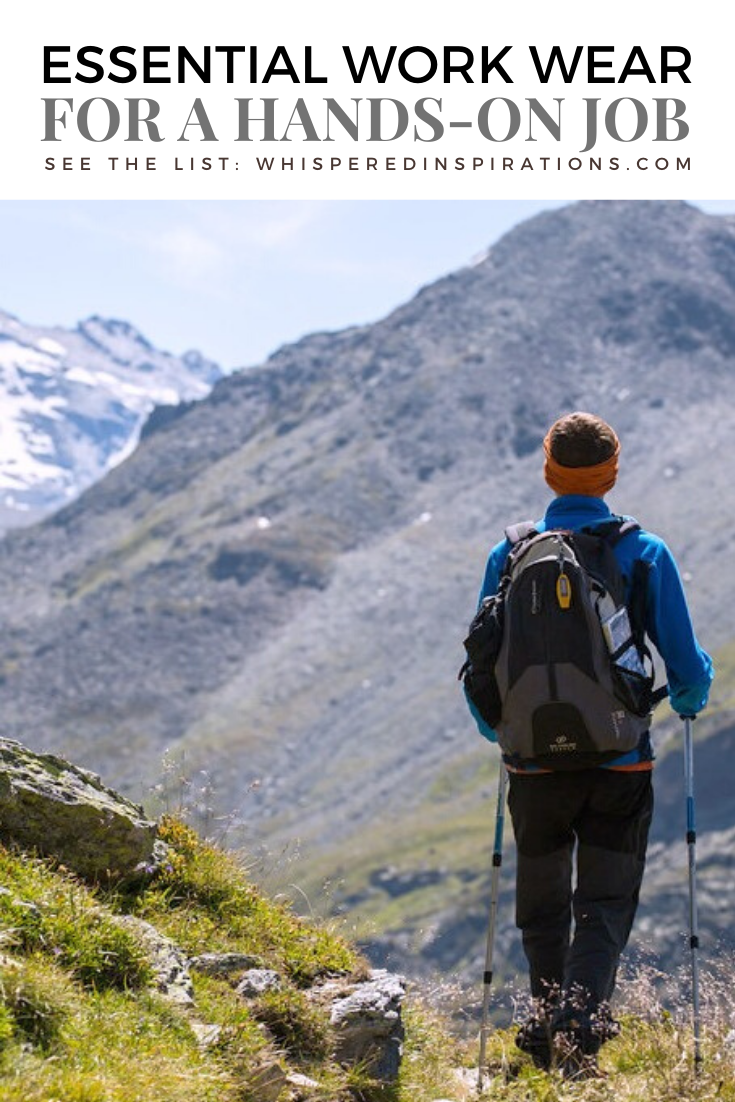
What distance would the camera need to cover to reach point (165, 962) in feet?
23.2

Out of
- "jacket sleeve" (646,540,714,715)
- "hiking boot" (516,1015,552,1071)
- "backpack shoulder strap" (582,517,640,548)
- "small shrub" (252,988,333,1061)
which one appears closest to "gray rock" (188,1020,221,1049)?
"small shrub" (252,988,333,1061)

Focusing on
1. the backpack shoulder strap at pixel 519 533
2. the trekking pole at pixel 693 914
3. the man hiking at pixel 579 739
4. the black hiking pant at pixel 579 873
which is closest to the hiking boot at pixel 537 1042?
the man hiking at pixel 579 739

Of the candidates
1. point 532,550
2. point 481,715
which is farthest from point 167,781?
point 532,550

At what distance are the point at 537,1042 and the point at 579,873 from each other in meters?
0.95

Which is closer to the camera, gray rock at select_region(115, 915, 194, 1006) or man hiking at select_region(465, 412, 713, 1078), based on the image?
gray rock at select_region(115, 915, 194, 1006)

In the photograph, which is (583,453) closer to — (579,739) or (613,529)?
(613,529)

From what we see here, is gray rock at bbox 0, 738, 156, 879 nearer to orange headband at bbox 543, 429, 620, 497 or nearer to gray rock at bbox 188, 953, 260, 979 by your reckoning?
gray rock at bbox 188, 953, 260, 979

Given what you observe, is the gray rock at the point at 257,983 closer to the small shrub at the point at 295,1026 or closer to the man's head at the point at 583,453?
the small shrub at the point at 295,1026

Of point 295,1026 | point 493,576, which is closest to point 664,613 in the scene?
point 493,576

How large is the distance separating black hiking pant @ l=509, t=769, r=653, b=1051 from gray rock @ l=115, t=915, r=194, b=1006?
6.43 feet

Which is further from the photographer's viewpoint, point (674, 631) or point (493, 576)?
point (493, 576)

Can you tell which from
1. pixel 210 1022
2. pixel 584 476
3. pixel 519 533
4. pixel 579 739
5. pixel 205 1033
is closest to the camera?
pixel 205 1033

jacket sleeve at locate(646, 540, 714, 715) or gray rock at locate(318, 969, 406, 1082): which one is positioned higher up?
jacket sleeve at locate(646, 540, 714, 715)

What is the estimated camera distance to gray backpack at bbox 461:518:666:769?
719cm
